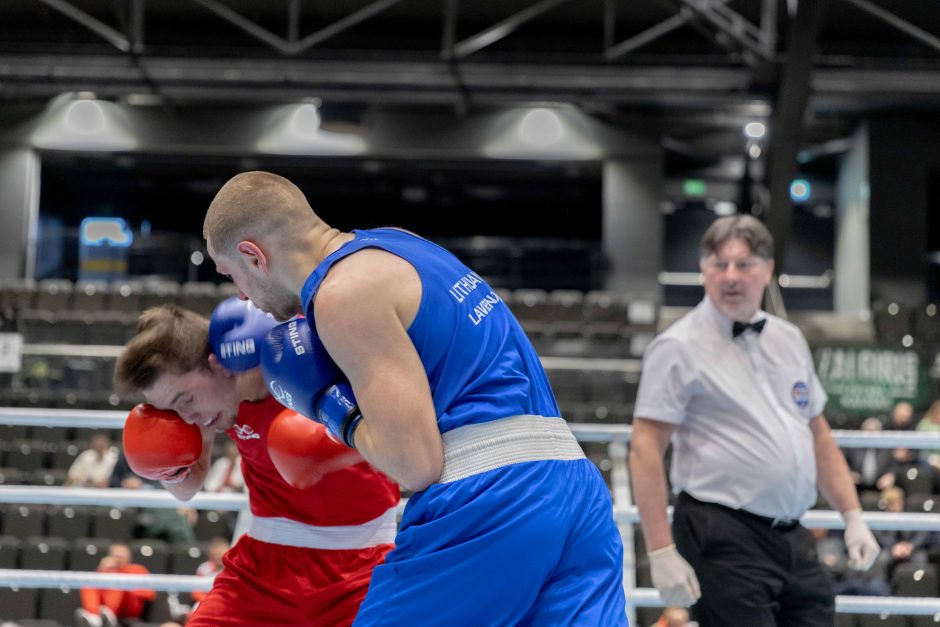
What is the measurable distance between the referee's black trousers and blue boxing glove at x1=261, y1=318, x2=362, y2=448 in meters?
1.44

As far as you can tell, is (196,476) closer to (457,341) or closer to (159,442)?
(159,442)

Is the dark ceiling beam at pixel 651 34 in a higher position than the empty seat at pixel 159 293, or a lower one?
higher

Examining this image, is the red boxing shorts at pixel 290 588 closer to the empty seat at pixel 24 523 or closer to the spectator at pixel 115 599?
the spectator at pixel 115 599

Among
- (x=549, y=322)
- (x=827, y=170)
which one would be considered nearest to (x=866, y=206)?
(x=827, y=170)

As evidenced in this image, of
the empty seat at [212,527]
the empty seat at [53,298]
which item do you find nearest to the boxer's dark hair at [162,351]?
the empty seat at [212,527]

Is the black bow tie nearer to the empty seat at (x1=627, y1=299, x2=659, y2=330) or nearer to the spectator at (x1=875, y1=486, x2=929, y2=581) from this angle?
the spectator at (x1=875, y1=486, x2=929, y2=581)

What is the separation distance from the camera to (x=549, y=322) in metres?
13.5

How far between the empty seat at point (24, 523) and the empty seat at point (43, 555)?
75cm

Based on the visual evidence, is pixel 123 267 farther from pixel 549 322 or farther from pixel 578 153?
pixel 578 153

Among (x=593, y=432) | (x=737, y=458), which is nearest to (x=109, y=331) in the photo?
(x=593, y=432)

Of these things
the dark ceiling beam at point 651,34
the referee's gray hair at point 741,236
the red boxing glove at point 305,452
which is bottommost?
the red boxing glove at point 305,452

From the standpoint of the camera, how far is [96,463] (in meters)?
9.59

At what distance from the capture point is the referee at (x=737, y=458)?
9.84ft

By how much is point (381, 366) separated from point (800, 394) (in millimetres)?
1775
